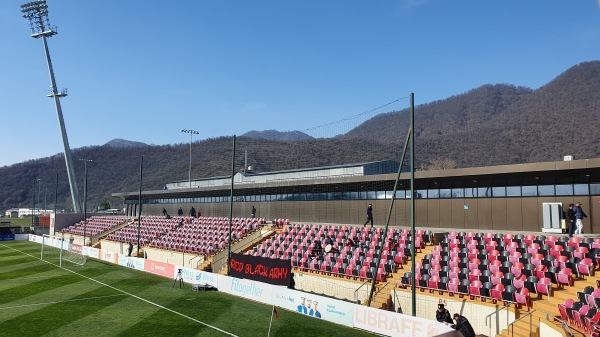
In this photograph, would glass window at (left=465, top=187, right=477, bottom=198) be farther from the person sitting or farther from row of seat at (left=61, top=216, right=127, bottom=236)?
row of seat at (left=61, top=216, right=127, bottom=236)

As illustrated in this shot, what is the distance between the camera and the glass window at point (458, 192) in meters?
29.6

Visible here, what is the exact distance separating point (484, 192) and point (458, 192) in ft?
5.58

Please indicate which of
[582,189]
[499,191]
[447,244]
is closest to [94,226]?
[447,244]

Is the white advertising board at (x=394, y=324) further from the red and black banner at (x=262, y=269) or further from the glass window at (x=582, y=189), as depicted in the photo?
the glass window at (x=582, y=189)

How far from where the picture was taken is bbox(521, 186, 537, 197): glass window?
26.5 metres

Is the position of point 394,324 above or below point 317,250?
below

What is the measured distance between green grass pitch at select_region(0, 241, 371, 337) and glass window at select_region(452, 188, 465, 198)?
44.7 feet

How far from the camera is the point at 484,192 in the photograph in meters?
28.7

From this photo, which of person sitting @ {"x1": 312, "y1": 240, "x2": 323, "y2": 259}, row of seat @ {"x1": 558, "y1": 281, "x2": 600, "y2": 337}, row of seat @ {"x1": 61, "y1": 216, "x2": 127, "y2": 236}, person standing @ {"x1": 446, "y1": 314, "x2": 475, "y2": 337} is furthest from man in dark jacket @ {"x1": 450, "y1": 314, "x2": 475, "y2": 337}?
row of seat @ {"x1": 61, "y1": 216, "x2": 127, "y2": 236}

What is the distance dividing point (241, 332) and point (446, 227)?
54.8 ft

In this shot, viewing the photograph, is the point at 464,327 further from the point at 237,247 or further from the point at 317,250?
the point at 237,247

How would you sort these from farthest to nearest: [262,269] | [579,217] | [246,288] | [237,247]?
[237,247] → [262,269] → [246,288] → [579,217]

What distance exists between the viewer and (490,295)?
19.3 meters

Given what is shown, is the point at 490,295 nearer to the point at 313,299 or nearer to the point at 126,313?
the point at 313,299
